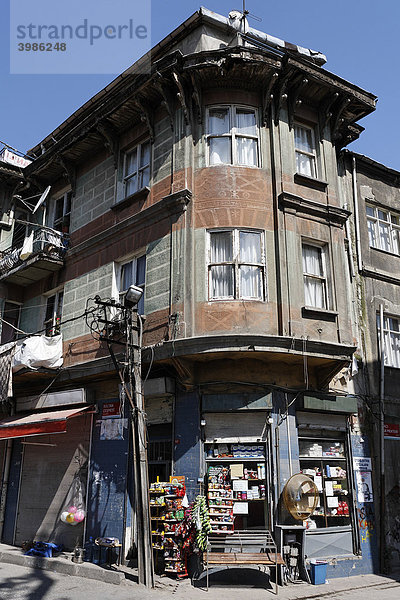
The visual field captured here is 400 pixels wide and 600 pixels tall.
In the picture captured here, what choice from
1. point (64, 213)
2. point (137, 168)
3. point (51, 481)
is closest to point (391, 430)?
point (51, 481)

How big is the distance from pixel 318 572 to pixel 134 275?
882cm

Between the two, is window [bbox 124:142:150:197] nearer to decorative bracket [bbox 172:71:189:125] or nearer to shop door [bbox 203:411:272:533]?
decorative bracket [bbox 172:71:189:125]

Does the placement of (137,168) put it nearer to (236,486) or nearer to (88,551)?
(236,486)

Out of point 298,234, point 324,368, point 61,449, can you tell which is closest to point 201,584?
point 324,368

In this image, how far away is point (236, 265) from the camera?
12.8 metres

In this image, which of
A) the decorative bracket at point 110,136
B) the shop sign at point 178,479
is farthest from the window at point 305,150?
the shop sign at point 178,479

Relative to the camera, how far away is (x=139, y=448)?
11.0m

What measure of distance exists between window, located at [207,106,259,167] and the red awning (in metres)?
7.93

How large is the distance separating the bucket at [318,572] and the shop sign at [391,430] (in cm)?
452

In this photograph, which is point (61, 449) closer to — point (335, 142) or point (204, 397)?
point (204, 397)

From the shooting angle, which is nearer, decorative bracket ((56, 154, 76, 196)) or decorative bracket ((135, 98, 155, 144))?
decorative bracket ((135, 98, 155, 144))

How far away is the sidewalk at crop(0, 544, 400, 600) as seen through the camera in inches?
395

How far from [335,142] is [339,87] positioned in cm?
183

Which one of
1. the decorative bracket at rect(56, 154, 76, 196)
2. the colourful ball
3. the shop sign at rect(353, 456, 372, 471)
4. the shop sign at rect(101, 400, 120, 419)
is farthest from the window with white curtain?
the decorative bracket at rect(56, 154, 76, 196)
